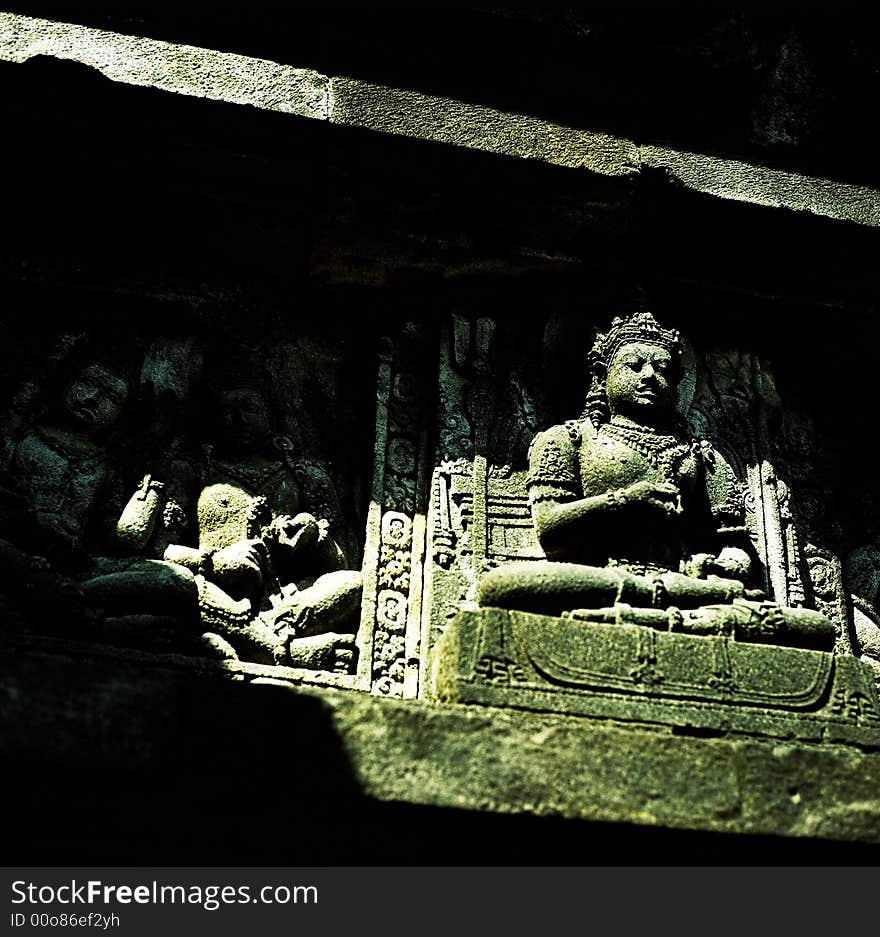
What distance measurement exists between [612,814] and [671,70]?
3.86m

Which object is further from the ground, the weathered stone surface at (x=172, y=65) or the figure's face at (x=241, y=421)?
the weathered stone surface at (x=172, y=65)

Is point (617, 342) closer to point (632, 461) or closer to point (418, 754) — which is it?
point (632, 461)

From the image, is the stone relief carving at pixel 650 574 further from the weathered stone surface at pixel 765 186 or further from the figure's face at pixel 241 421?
the figure's face at pixel 241 421

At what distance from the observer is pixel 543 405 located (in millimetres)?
5426

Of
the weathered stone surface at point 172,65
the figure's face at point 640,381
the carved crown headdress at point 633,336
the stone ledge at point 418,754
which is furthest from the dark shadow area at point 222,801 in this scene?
the weathered stone surface at point 172,65

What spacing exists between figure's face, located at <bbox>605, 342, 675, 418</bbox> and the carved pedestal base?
51.4 inches

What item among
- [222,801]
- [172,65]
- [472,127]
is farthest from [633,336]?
[222,801]

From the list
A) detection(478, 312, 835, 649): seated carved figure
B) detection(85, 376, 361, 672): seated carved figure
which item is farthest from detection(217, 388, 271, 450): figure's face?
detection(478, 312, 835, 649): seated carved figure

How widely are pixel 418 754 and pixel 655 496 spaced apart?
1757 mm

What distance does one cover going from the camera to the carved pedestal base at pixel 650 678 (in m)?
3.94

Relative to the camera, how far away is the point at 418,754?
11.3 feet

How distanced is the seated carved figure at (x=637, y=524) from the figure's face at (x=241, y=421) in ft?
4.01

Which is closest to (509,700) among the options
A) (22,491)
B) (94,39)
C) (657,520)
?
(657,520)

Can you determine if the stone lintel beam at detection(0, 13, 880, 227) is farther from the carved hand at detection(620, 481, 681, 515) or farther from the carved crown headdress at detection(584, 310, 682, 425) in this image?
the carved hand at detection(620, 481, 681, 515)
